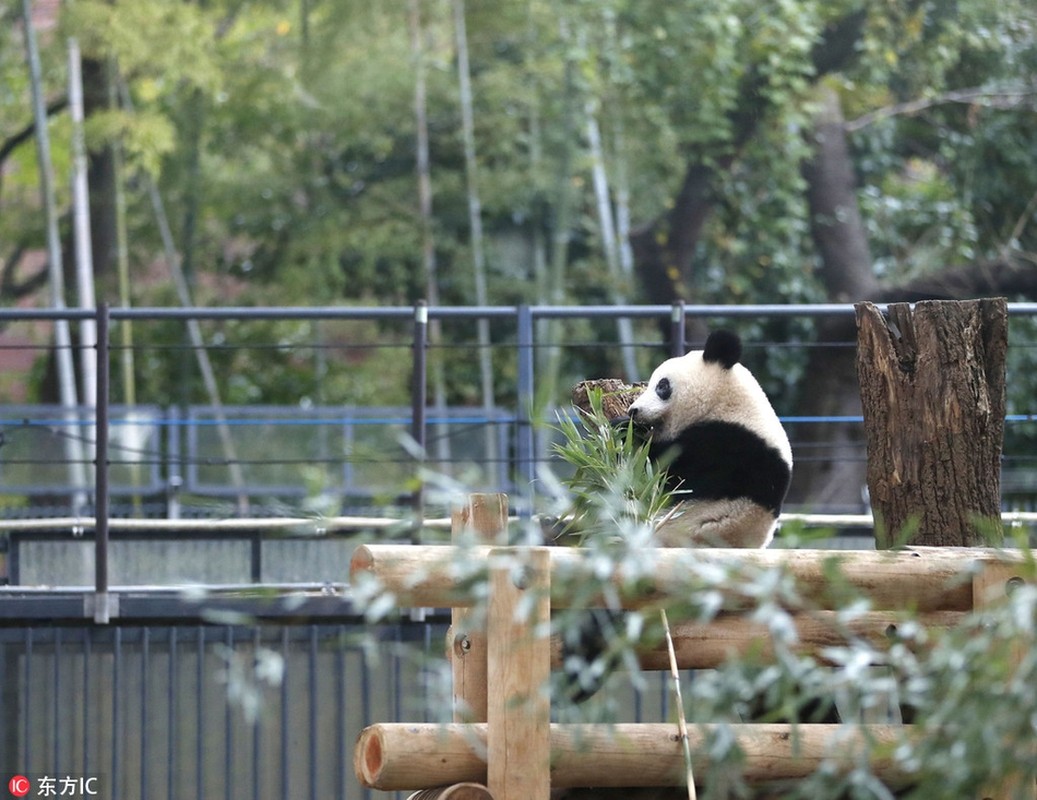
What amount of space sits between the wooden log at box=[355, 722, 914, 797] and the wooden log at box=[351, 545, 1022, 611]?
12.3 inches

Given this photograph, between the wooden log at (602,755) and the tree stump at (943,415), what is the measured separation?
0.59m

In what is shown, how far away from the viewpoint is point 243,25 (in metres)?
14.8

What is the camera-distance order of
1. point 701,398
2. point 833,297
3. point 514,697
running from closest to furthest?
point 514,697 → point 701,398 → point 833,297

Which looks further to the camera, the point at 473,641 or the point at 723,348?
the point at 723,348

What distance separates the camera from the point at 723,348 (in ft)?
12.7

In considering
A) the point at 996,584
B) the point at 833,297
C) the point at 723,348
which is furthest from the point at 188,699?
the point at 833,297

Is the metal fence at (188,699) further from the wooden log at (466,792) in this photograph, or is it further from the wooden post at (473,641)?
the wooden log at (466,792)

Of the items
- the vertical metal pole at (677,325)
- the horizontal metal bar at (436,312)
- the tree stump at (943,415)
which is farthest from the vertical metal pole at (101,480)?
the tree stump at (943,415)

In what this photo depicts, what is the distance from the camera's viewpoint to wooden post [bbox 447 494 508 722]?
337 cm

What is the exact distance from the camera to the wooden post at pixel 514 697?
2766 millimetres

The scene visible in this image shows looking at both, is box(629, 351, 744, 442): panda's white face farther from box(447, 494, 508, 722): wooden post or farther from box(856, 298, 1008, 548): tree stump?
box(447, 494, 508, 722): wooden post

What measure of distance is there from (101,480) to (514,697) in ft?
10.2

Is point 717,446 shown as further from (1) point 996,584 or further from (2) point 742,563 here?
(2) point 742,563

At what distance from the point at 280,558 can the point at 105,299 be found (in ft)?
23.0
